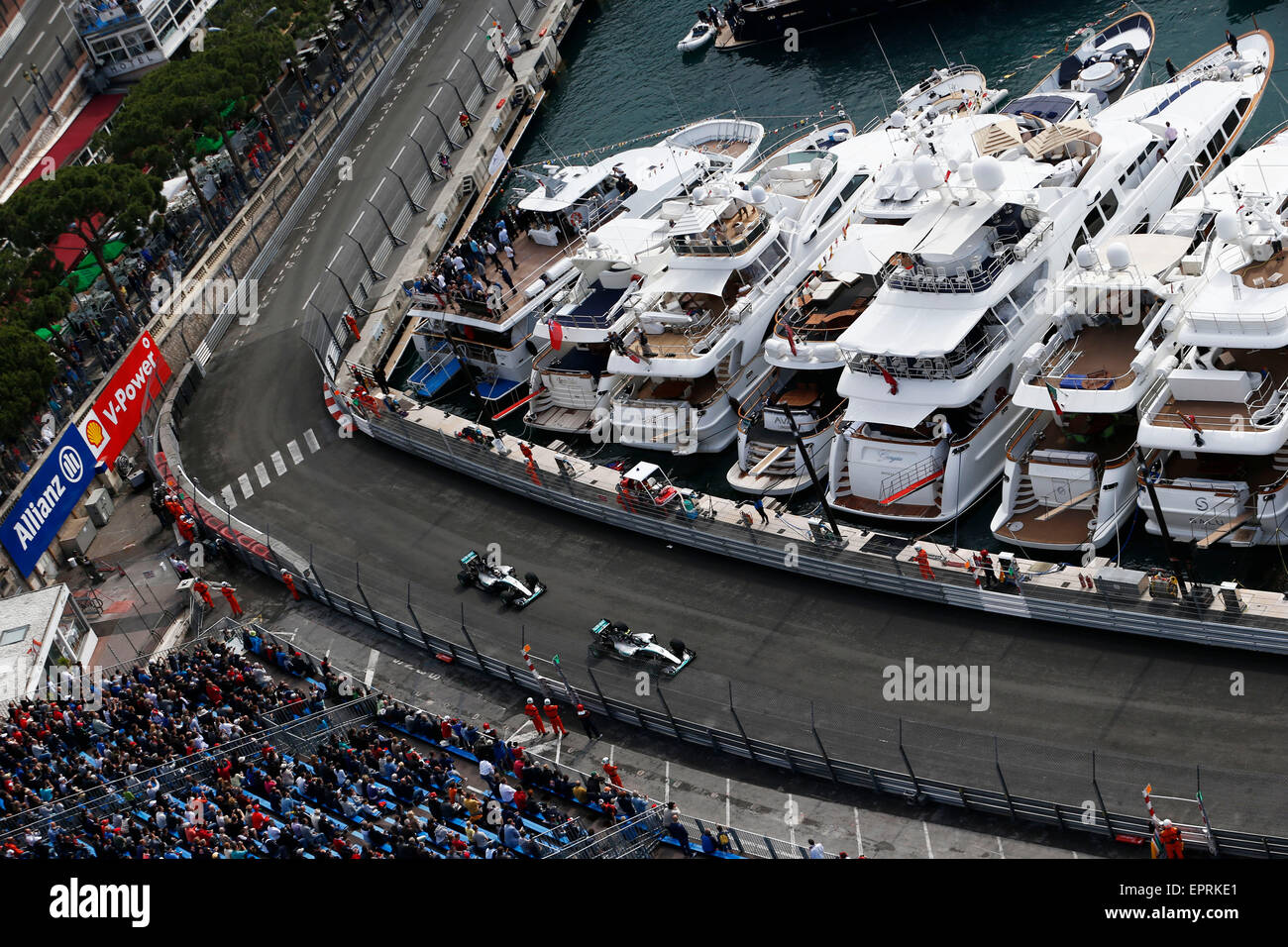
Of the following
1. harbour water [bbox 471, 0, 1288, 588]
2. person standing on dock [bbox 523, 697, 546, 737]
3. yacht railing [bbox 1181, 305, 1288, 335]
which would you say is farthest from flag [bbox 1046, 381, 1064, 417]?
harbour water [bbox 471, 0, 1288, 588]

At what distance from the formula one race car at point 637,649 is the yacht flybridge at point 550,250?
19.0 metres

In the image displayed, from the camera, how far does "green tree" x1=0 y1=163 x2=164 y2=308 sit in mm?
68562

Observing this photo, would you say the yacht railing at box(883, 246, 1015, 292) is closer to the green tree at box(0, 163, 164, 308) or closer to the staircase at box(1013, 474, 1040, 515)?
the staircase at box(1013, 474, 1040, 515)

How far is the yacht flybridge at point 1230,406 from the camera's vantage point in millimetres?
45219

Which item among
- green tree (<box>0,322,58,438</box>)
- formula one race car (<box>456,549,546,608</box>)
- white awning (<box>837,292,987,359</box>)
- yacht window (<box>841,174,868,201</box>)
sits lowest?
formula one race car (<box>456,549,546,608</box>)

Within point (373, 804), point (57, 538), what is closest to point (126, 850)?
point (373, 804)

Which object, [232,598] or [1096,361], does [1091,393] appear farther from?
[232,598]

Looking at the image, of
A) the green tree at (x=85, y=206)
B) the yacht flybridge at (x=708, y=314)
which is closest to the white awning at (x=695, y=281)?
the yacht flybridge at (x=708, y=314)

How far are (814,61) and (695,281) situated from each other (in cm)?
2973

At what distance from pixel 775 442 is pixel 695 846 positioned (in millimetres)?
18596

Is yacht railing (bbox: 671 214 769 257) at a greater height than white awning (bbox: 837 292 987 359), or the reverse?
yacht railing (bbox: 671 214 769 257)

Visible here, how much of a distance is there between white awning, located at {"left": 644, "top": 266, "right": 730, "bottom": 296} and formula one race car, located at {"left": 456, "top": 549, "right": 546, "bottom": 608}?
43.4ft

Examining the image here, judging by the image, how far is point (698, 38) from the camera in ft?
294

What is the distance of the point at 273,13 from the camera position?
90.9 metres
